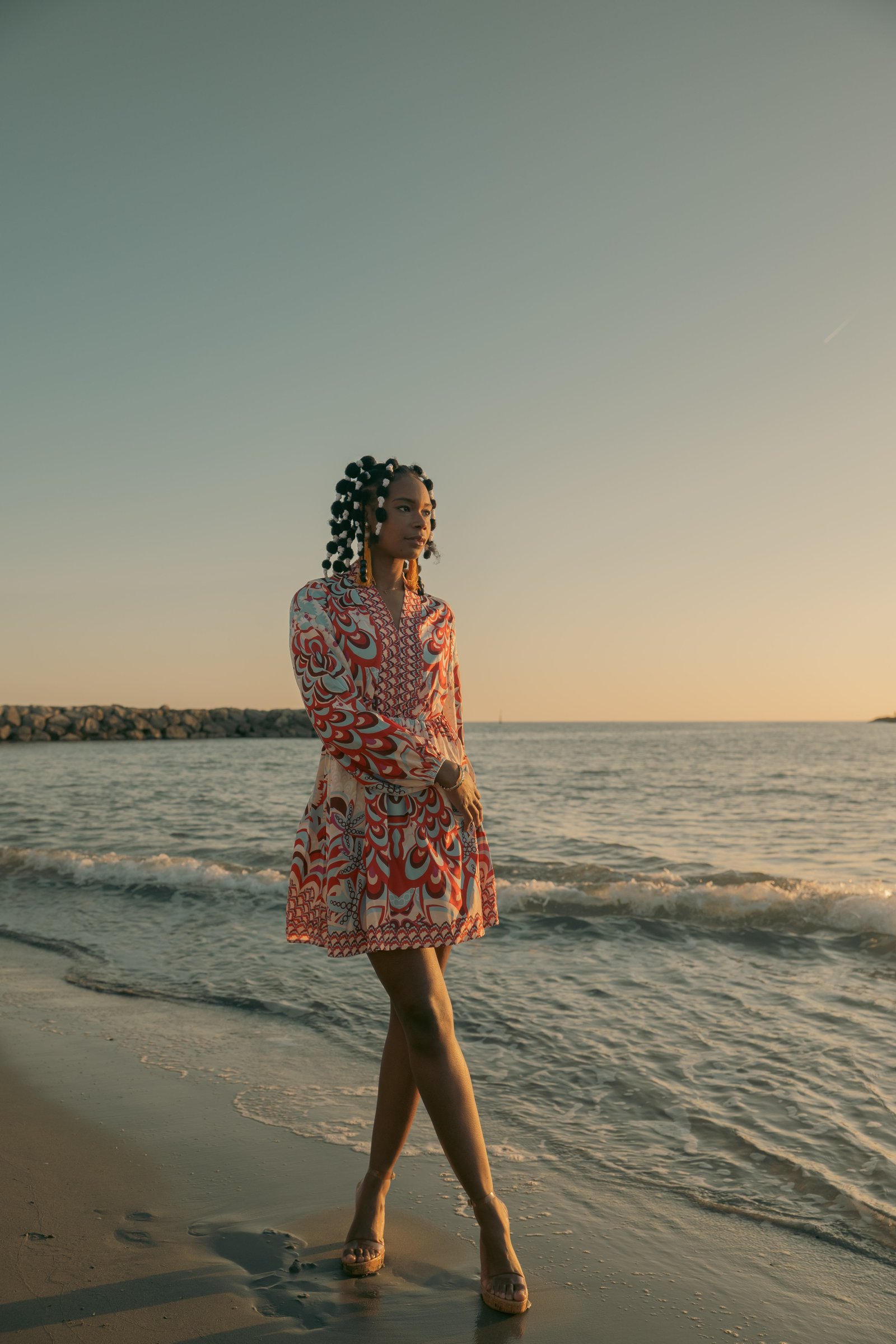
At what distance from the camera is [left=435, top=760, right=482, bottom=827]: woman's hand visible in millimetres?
2283

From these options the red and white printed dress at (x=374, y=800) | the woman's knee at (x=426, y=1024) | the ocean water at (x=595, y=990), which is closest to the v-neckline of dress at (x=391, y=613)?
the red and white printed dress at (x=374, y=800)

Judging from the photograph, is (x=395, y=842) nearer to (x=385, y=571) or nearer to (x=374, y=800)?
(x=374, y=800)

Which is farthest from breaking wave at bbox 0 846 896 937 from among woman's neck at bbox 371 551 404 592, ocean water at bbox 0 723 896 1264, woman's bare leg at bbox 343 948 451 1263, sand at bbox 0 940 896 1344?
woman's neck at bbox 371 551 404 592

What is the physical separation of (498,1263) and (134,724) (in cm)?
4913

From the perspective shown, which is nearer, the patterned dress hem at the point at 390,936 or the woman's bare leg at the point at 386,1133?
the patterned dress hem at the point at 390,936

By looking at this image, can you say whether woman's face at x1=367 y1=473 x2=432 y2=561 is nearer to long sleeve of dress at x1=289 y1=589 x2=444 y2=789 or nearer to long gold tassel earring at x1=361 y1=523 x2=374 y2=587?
long gold tassel earring at x1=361 y1=523 x2=374 y2=587

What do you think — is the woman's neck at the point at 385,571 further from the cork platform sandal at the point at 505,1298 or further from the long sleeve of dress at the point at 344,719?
the cork platform sandal at the point at 505,1298

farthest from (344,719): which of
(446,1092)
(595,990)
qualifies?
(595,990)

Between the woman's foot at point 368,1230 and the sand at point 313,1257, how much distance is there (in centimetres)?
4

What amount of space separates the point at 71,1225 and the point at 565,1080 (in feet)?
6.63

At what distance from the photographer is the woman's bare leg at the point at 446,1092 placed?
223 centimetres

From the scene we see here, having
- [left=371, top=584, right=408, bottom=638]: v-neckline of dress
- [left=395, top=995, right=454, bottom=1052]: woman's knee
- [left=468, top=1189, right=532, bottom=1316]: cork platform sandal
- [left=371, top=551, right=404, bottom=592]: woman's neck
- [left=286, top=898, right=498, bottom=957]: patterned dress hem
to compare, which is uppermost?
[left=371, top=551, right=404, bottom=592]: woman's neck

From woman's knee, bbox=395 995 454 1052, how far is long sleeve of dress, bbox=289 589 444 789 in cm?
53

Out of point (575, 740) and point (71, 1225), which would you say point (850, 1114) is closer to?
point (71, 1225)
